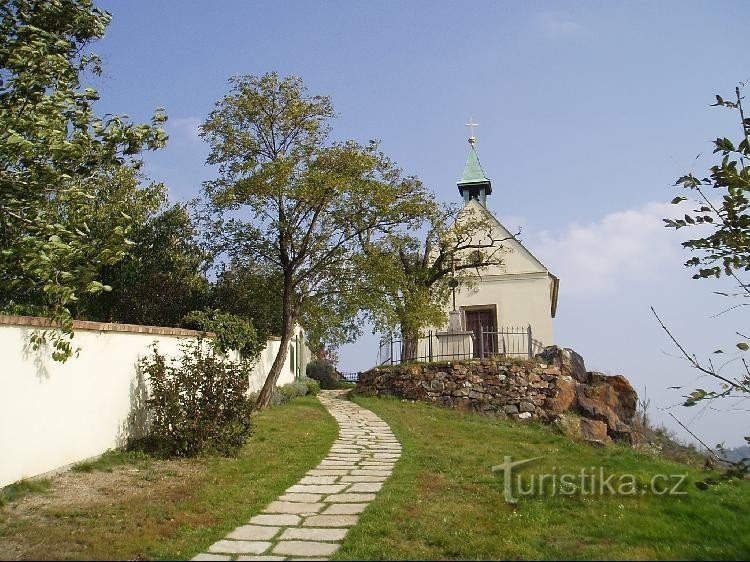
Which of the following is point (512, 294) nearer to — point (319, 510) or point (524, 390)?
point (524, 390)

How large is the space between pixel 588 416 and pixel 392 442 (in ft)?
27.0

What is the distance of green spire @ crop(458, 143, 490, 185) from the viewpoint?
3116cm

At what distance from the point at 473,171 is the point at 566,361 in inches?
598

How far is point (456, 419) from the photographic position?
15.7 metres

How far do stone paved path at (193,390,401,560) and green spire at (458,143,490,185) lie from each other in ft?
71.2

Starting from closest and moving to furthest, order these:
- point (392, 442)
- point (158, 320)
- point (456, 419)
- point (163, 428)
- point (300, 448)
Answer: point (163, 428), point (300, 448), point (392, 442), point (456, 419), point (158, 320)

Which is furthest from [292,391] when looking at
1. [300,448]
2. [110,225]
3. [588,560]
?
[588,560]

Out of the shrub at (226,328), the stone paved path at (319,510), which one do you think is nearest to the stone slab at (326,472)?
the stone paved path at (319,510)

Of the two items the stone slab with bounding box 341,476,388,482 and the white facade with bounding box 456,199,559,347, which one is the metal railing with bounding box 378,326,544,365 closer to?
the white facade with bounding box 456,199,559,347

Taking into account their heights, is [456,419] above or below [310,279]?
below

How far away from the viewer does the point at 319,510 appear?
634cm

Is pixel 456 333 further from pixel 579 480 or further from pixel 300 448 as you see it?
pixel 579 480

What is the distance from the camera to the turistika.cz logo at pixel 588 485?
6.84m

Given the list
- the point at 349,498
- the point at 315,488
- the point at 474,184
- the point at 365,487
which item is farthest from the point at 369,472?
the point at 474,184
